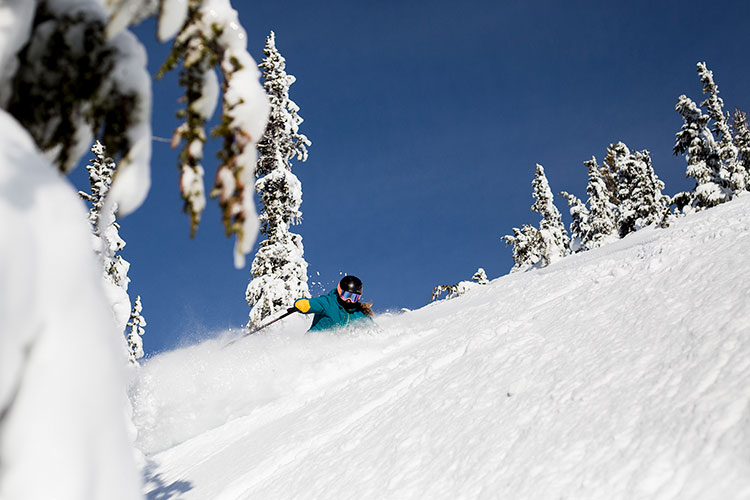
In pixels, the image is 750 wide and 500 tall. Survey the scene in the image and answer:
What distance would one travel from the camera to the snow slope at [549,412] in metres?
2.53

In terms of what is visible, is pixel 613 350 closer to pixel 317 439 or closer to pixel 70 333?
pixel 317 439

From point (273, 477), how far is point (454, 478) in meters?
2.12

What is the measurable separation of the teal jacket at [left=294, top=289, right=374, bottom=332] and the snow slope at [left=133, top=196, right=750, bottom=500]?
3476mm

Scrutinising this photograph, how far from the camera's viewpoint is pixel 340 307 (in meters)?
11.9

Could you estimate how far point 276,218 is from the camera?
20781mm

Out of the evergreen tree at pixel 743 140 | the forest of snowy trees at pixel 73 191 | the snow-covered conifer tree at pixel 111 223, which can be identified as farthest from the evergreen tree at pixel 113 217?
the evergreen tree at pixel 743 140

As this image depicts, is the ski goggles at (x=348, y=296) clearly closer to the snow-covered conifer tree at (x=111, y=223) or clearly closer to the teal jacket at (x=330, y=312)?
the teal jacket at (x=330, y=312)

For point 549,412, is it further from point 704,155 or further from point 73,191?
point 704,155

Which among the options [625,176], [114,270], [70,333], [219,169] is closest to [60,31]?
[219,169]

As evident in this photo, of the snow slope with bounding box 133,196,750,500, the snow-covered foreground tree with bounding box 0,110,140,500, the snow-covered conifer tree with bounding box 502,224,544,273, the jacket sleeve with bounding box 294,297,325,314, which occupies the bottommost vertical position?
the snow slope with bounding box 133,196,750,500

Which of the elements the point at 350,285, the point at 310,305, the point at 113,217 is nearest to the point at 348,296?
the point at 350,285

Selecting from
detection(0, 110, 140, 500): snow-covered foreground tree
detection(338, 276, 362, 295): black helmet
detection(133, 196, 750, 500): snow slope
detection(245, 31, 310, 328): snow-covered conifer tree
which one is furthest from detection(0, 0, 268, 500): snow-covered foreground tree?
detection(245, 31, 310, 328): snow-covered conifer tree

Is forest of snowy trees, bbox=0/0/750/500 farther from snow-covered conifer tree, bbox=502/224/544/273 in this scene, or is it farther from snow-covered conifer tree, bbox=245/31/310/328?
snow-covered conifer tree, bbox=502/224/544/273

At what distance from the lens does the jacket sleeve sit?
11.7 m
